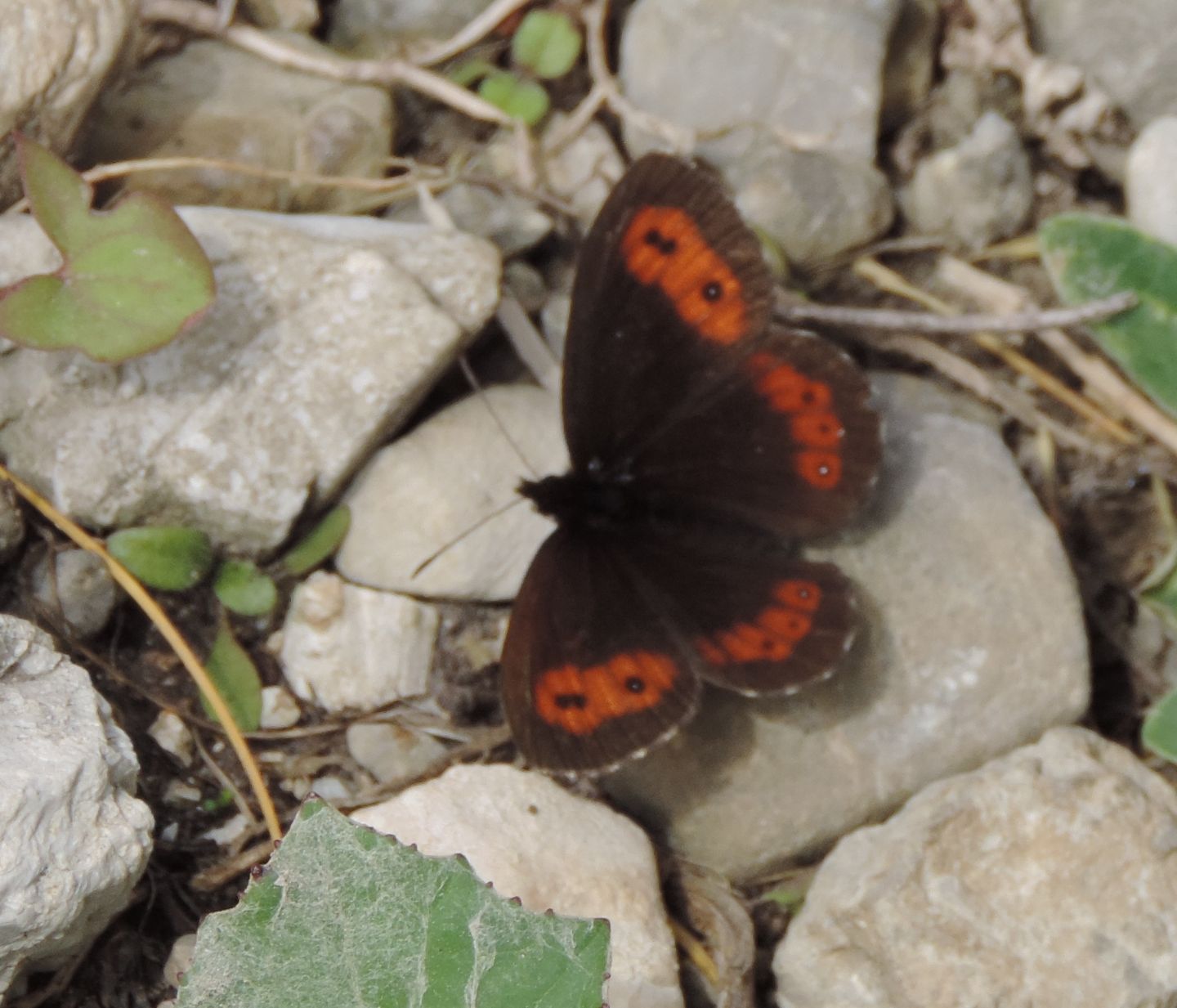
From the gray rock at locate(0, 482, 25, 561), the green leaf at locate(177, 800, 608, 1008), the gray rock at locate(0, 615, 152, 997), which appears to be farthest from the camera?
the gray rock at locate(0, 482, 25, 561)

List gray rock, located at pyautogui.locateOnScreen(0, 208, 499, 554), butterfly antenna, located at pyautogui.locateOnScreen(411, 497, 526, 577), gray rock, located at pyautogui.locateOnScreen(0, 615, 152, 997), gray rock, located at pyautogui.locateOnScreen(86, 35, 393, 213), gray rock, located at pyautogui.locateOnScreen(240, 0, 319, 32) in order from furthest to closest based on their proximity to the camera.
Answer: gray rock, located at pyautogui.locateOnScreen(240, 0, 319, 32) → gray rock, located at pyautogui.locateOnScreen(86, 35, 393, 213) → butterfly antenna, located at pyautogui.locateOnScreen(411, 497, 526, 577) → gray rock, located at pyautogui.locateOnScreen(0, 208, 499, 554) → gray rock, located at pyautogui.locateOnScreen(0, 615, 152, 997)

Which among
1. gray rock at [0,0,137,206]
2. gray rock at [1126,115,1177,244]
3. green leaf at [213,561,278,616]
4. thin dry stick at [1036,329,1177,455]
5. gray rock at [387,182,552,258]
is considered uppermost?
gray rock at [0,0,137,206]

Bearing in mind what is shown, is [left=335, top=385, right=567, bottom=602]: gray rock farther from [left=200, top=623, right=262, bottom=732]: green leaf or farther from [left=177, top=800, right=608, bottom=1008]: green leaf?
[left=177, top=800, right=608, bottom=1008]: green leaf

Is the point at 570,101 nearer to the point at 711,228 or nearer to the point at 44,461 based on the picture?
the point at 711,228

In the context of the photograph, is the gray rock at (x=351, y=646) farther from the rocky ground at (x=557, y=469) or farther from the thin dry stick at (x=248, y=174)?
the thin dry stick at (x=248, y=174)

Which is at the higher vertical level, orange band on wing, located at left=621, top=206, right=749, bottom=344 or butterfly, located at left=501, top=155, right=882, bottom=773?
orange band on wing, located at left=621, top=206, right=749, bottom=344

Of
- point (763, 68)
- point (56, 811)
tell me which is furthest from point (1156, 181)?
point (56, 811)

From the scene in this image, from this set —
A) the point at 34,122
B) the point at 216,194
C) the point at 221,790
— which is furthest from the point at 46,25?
the point at 221,790

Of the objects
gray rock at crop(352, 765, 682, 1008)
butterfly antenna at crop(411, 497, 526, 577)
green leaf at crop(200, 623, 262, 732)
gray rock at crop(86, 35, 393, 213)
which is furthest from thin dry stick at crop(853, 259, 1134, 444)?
green leaf at crop(200, 623, 262, 732)

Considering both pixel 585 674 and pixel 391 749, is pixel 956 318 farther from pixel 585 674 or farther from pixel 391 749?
pixel 391 749
